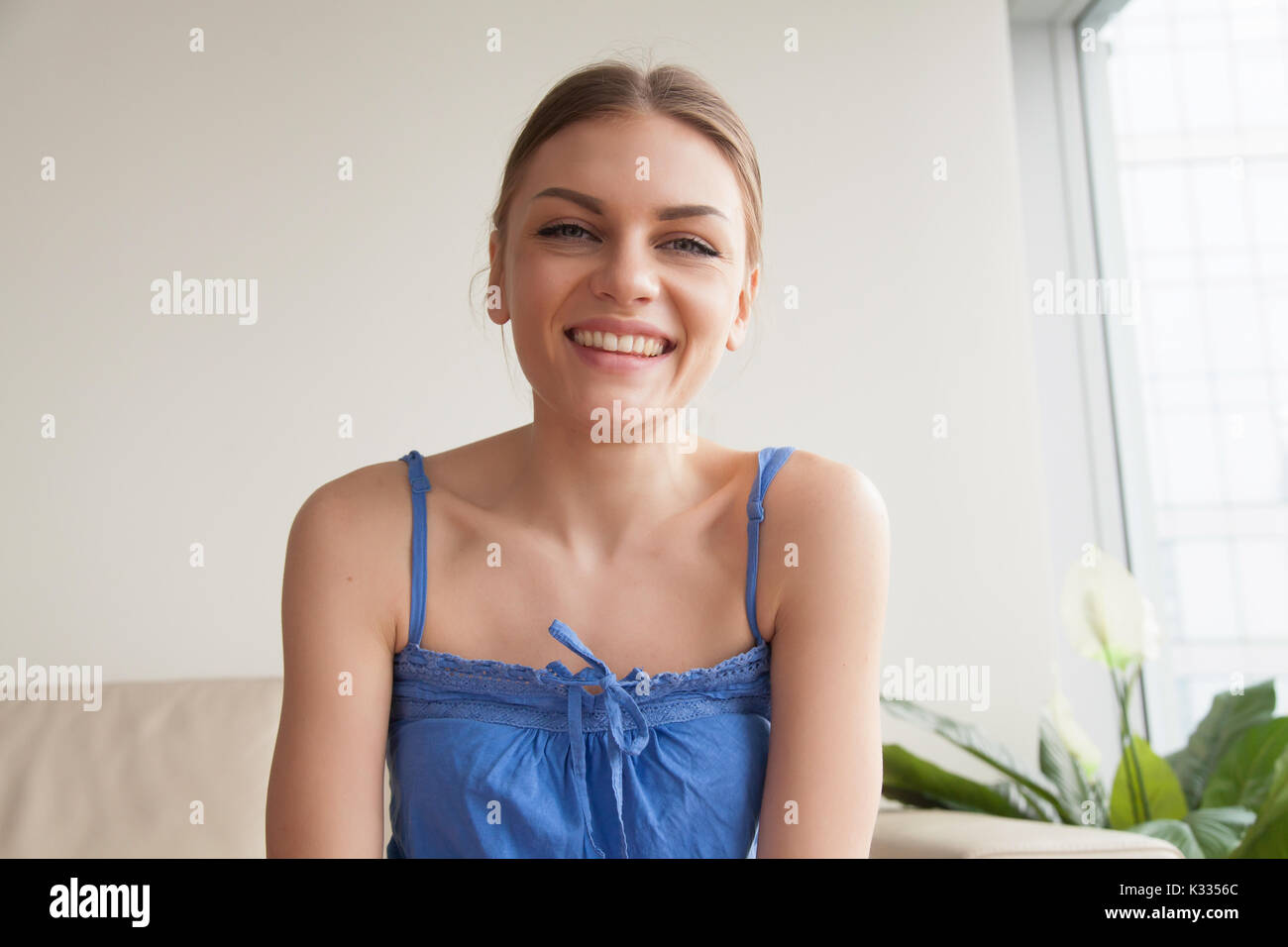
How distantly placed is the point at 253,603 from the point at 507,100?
1.36 meters

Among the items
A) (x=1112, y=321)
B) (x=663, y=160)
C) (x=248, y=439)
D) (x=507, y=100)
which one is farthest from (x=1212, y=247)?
(x=248, y=439)

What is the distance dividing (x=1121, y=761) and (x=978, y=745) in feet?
0.92

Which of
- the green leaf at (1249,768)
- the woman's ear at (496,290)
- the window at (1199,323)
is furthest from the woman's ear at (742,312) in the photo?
the window at (1199,323)

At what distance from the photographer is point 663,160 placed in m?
1.05

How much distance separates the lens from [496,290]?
1200 mm

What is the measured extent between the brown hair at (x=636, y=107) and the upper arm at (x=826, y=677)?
324 millimetres

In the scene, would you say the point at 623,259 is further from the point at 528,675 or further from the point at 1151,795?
the point at 1151,795

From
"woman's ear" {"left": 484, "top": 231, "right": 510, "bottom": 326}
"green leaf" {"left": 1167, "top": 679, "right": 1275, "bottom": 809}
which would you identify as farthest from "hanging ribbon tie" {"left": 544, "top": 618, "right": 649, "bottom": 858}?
"green leaf" {"left": 1167, "top": 679, "right": 1275, "bottom": 809}

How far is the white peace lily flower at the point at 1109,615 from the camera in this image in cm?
226

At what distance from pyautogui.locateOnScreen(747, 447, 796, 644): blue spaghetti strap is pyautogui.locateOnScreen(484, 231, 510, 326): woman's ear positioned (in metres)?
0.32

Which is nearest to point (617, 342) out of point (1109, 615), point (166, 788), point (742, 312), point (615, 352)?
point (615, 352)

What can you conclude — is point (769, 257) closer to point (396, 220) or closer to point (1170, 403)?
point (396, 220)

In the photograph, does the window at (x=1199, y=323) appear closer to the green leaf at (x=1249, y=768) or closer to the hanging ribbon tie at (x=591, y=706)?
the green leaf at (x=1249, y=768)
